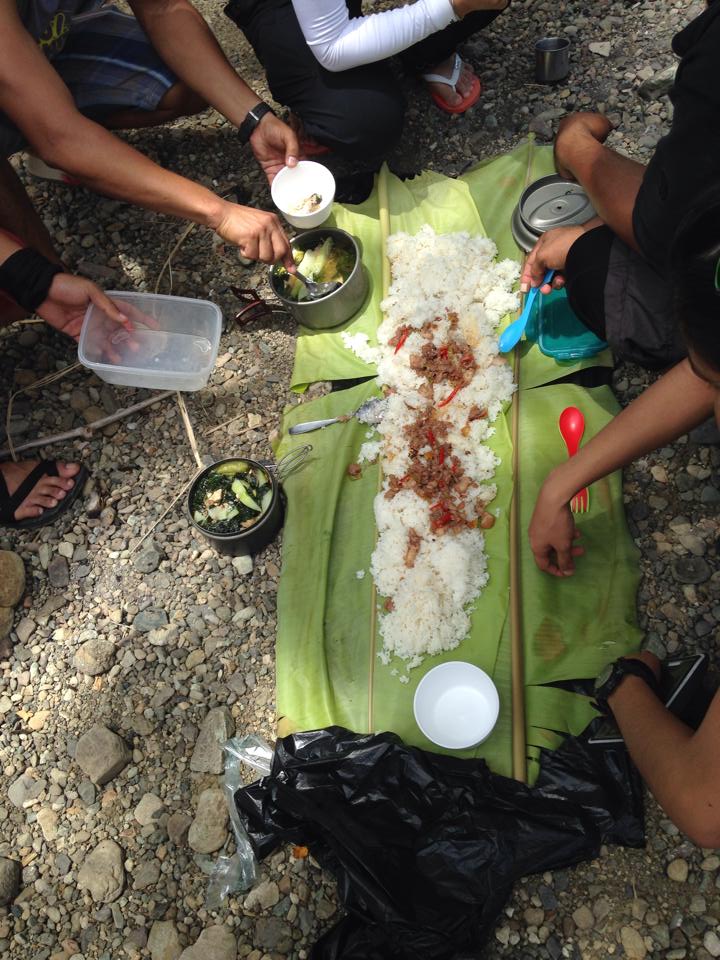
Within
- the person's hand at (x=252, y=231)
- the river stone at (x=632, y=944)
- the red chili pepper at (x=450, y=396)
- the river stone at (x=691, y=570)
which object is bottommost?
the river stone at (x=632, y=944)

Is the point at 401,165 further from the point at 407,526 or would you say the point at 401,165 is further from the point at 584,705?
the point at 584,705

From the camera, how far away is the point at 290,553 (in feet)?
8.11

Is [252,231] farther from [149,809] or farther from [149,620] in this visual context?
[149,809]

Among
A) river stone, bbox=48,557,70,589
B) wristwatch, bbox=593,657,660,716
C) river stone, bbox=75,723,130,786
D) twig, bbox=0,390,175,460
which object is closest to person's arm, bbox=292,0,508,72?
twig, bbox=0,390,175,460

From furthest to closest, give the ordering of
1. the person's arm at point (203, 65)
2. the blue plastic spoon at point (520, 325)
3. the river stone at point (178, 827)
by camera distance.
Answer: the person's arm at point (203, 65) → the blue plastic spoon at point (520, 325) → the river stone at point (178, 827)

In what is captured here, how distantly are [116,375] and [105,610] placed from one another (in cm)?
91

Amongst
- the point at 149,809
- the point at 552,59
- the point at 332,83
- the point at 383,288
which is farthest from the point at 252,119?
the point at 149,809

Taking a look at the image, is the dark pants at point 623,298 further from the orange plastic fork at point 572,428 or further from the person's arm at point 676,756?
the person's arm at point 676,756

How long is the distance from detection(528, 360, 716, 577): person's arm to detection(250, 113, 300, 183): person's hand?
1779mm

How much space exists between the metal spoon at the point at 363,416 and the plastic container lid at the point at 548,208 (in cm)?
95

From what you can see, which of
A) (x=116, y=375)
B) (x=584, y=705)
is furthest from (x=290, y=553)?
(x=584, y=705)

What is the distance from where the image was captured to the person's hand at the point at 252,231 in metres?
2.35

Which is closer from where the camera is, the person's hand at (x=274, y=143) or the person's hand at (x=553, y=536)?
the person's hand at (x=553, y=536)

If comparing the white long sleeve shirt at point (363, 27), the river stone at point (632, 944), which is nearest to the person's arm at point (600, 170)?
the white long sleeve shirt at point (363, 27)
